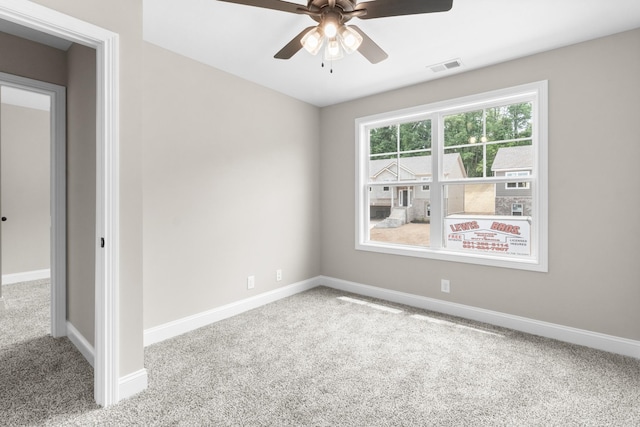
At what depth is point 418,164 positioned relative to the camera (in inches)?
144

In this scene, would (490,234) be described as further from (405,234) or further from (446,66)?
(446,66)

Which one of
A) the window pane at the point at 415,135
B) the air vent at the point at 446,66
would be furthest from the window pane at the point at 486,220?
the air vent at the point at 446,66

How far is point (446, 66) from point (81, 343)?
12.9 ft

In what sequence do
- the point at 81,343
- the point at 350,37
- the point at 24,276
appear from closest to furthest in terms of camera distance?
1. the point at 350,37
2. the point at 81,343
3. the point at 24,276

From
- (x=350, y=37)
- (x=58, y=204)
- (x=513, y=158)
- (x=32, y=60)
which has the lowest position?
(x=58, y=204)

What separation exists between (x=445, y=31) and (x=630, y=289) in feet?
7.99

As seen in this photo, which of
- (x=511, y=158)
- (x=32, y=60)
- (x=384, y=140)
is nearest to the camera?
(x=32, y=60)

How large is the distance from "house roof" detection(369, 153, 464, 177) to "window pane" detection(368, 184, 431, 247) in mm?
184

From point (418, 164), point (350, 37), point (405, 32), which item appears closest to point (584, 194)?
point (418, 164)

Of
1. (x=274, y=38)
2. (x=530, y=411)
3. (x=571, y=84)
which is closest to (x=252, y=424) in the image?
(x=530, y=411)

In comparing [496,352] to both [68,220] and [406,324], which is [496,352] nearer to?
[406,324]

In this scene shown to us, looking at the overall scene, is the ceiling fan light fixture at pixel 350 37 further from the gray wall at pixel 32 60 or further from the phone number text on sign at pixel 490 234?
the gray wall at pixel 32 60

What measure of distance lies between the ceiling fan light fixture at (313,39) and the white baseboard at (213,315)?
2466 mm

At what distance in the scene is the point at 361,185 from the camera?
13.3 ft
